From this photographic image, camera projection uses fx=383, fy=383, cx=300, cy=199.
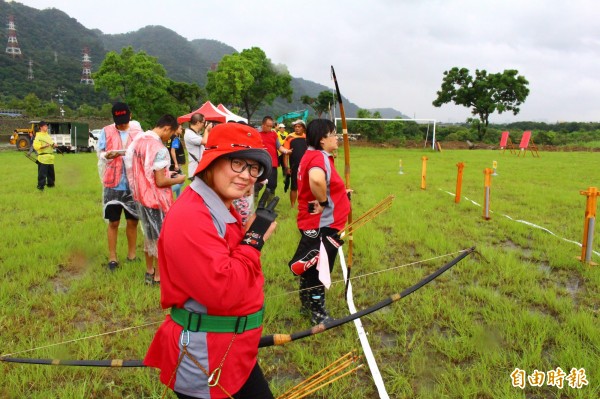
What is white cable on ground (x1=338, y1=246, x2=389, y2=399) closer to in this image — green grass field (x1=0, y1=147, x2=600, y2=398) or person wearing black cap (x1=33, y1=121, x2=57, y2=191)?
green grass field (x1=0, y1=147, x2=600, y2=398)

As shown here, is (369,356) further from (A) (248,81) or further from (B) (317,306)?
(A) (248,81)

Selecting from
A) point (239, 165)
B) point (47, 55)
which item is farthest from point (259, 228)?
point (47, 55)

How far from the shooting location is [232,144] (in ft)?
4.70

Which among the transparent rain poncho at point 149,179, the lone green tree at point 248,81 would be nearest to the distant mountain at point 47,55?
the lone green tree at point 248,81

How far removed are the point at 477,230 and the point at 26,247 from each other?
23.5ft

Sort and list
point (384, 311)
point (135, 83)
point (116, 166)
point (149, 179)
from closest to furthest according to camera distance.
A: point (384, 311)
point (149, 179)
point (116, 166)
point (135, 83)

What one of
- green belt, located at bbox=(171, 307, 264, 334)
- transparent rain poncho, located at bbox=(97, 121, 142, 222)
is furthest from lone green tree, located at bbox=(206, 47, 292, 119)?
green belt, located at bbox=(171, 307, 264, 334)

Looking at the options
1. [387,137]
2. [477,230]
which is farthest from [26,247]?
[387,137]

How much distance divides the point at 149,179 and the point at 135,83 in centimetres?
4124

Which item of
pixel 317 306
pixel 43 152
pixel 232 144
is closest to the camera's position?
pixel 232 144

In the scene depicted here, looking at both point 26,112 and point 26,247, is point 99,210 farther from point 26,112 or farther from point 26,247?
point 26,112

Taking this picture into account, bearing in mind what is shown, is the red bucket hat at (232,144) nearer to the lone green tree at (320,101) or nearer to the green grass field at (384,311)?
the green grass field at (384,311)

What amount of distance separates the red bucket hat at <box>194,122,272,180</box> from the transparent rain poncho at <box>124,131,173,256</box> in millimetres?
2676

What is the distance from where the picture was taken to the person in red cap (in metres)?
1.35
